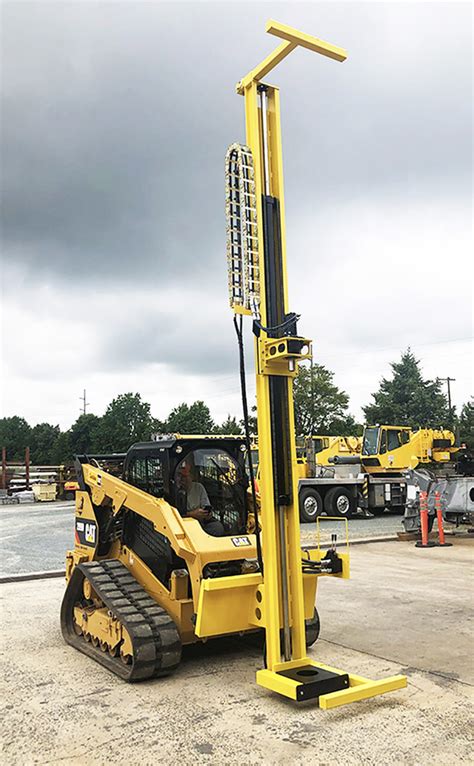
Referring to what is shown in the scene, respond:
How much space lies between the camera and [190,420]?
179ft

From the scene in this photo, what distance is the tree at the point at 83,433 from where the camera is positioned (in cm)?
7394

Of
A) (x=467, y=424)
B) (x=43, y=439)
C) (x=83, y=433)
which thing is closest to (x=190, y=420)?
(x=467, y=424)

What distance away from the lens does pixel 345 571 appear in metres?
5.98

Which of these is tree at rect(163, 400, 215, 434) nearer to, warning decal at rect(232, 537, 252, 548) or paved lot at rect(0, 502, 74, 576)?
paved lot at rect(0, 502, 74, 576)

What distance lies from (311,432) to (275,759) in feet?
169

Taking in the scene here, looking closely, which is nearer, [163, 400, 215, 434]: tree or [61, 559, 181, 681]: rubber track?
[61, 559, 181, 681]: rubber track

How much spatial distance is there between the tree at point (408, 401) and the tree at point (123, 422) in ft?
65.4

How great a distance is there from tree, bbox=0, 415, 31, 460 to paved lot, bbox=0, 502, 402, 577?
68.7 meters

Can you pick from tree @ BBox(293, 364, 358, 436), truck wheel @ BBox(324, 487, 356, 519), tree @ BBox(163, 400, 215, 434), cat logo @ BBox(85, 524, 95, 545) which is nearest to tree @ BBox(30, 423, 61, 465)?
tree @ BBox(163, 400, 215, 434)

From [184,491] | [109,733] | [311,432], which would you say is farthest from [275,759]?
[311,432]

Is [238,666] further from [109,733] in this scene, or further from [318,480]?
[318,480]

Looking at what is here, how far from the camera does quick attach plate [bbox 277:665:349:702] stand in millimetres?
4797

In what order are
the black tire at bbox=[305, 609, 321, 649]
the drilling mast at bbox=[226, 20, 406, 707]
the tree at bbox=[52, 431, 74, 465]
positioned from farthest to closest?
the tree at bbox=[52, 431, 74, 465]
the black tire at bbox=[305, 609, 321, 649]
the drilling mast at bbox=[226, 20, 406, 707]

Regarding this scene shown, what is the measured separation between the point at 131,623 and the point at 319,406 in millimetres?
51359
